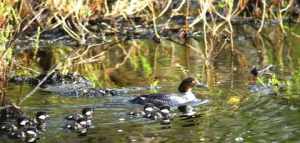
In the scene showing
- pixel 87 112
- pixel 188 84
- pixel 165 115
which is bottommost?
pixel 165 115

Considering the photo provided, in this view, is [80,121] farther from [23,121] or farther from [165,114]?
[165,114]

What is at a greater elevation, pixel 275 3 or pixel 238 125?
pixel 275 3

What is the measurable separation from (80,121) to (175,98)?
1.95 meters

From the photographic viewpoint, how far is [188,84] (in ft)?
36.7

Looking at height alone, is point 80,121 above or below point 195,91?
below

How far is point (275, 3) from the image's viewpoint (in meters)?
17.3

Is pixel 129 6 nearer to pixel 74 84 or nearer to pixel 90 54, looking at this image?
pixel 90 54

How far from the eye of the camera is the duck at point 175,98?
34.2 feet

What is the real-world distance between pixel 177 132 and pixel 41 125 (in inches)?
56.9

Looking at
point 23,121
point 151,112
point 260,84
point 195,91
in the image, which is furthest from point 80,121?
point 260,84

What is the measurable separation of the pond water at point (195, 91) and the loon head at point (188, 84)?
0.15 m

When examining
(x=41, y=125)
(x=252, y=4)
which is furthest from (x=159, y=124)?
(x=252, y=4)

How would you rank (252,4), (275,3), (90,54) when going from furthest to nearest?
(252,4) → (275,3) → (90,54)

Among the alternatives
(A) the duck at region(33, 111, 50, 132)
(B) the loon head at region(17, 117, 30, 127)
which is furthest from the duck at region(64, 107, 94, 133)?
(B) the loon head at region(17, 117, 30, 127)
